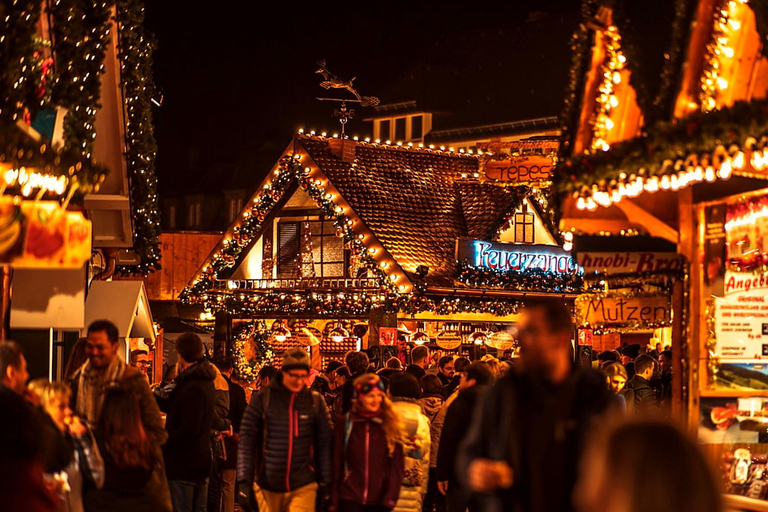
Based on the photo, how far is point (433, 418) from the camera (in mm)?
12766

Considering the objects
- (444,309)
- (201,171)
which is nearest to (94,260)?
(444,309)

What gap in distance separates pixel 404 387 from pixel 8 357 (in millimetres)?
3654

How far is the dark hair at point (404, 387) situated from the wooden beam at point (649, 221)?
2155 mm

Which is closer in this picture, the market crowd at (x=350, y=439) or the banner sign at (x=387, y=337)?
the market crowd at (x=350, y=439)

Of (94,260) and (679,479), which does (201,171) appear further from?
(679,479)

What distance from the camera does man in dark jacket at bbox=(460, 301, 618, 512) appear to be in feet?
18.2

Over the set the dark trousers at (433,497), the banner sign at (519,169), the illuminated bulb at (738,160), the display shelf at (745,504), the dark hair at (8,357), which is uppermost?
the banner sign at (519,169)

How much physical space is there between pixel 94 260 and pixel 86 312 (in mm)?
1695

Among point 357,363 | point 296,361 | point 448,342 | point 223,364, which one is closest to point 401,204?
point 448,342

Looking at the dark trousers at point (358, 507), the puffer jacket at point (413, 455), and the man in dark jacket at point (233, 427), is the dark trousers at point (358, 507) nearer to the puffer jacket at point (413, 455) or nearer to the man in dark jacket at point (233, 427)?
the puffer jacket at point (413, 455)

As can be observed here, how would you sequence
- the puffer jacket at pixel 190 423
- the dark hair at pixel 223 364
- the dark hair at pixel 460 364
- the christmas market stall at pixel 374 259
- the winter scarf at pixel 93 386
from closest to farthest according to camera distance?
the winter scarf at pixel 93 386
the puffer jacket at pixel 190 423
the dark hair at pixel 223 364
the dark hair at pixel 460 364
the christmas market stall at pixel 374 259

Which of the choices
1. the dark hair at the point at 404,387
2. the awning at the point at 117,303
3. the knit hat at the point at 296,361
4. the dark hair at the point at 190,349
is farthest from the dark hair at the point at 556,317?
the awning at the point at 117,303

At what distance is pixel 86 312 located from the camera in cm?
1683

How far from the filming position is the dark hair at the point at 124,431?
26.3 feet
